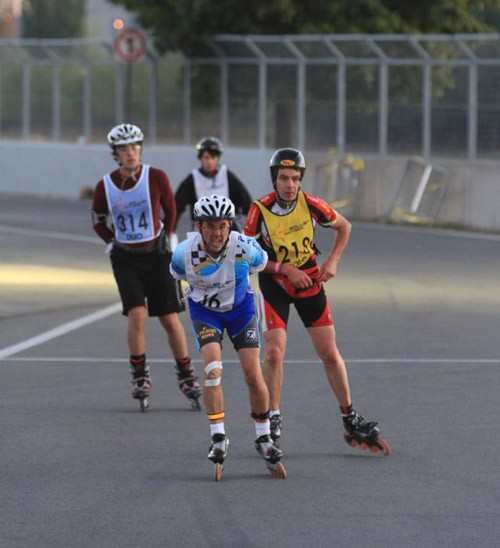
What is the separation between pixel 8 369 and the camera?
45.5 feet

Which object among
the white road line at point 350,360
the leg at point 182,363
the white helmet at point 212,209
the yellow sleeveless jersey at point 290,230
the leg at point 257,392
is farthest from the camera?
the white road line at point 350,360

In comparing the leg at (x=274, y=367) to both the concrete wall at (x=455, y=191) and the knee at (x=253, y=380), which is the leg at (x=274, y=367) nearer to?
the knee at (x=253, y=380)

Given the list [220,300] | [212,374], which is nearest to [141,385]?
[220,300]

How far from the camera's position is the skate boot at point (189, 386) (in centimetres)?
1202

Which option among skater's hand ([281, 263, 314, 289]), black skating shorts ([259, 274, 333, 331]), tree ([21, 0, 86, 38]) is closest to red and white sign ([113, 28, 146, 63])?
black skating shorts ([259, 274, 333, 331])

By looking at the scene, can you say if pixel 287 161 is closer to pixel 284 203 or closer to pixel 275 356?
pixel 284 203

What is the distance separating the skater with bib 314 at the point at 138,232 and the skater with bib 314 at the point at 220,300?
7.23 feet

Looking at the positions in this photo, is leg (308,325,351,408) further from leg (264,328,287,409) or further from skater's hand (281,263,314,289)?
skater's hand (281,263,314,289)

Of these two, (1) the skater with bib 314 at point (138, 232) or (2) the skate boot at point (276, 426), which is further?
(1) the skater with bib 314 at point (138, 232)

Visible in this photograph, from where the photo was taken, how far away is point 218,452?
31.5ft

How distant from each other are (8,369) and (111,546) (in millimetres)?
6109

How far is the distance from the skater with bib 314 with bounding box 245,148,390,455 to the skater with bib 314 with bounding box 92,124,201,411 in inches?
A: 70.8

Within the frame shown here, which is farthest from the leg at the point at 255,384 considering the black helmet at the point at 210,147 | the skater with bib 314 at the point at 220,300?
the black helmet at the point at 210,147

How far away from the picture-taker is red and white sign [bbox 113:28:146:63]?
3653 cm
